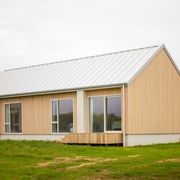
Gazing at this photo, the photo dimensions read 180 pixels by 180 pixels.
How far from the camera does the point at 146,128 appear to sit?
2648 cm

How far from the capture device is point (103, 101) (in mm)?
26703

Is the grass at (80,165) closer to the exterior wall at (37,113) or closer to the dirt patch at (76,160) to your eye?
the dirt patch at (76,160)

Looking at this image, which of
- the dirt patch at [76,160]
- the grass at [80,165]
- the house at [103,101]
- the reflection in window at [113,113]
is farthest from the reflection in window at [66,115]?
the dirt patch at [76,160]

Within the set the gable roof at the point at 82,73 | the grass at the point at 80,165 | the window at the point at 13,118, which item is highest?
the gable roof at the point at 82,73

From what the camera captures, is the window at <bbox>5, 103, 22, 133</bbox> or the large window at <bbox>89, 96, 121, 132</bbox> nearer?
the large window at <bbox>89, 96, 121, 132</bbox>

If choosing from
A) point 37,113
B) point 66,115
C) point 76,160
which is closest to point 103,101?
point 66,115

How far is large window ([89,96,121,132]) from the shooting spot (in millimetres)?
26172

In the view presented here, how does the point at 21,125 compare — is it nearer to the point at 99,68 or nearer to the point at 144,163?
the point at 99,68

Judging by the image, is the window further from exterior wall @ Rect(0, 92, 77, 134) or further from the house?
exterior wall @ Rect(0, 92, 77, 134)

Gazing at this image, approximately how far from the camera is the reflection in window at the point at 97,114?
26.8 m

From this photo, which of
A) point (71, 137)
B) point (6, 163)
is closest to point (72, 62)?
point (71, 137)

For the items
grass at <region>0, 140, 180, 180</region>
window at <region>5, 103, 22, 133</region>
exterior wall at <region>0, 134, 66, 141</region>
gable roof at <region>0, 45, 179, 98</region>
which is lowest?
grass at <region>0, 140, 180, 180</region>

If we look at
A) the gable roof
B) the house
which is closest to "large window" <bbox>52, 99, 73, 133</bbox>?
the house

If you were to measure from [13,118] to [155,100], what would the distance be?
935cm
